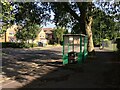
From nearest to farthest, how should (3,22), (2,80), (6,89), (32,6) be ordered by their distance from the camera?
1. (3,22)
2. (6,89)
3. (2,80)
4. (32,6)

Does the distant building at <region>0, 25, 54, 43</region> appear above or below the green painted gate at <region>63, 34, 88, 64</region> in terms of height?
above

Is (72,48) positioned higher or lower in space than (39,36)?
lower

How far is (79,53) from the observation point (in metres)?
27.9

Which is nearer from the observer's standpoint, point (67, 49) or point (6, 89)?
point (6, 89)

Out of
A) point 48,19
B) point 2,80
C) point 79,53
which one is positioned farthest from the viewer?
point 48,19

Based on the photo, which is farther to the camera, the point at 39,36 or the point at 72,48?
the point at 39,36

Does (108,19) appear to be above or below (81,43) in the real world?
above

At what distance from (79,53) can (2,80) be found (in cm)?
1235

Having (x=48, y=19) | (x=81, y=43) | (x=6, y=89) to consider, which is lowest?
(x=6, y=89)

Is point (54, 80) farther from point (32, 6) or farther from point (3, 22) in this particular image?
point (32, 6)

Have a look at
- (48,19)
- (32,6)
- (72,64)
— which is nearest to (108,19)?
(48,19)

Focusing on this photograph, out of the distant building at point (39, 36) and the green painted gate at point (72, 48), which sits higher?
the distant building at point (39, 36)

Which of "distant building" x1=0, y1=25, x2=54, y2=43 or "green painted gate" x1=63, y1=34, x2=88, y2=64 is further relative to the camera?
"distant building" x1=0, y1=25, x2=54, y2=43

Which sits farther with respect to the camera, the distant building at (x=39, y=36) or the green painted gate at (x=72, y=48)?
the distant building at (x=39, y=36)
